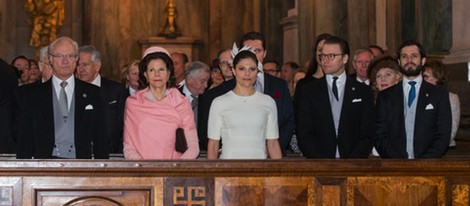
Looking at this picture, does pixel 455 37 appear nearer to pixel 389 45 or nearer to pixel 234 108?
pixel 389 45

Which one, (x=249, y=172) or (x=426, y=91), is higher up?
(x=426, y=91)

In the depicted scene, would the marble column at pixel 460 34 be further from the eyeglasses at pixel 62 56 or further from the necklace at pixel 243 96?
the eyeglasses at pixel 62 56

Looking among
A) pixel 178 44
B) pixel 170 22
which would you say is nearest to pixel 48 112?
pixel 178 44

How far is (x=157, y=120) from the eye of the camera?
876 cm

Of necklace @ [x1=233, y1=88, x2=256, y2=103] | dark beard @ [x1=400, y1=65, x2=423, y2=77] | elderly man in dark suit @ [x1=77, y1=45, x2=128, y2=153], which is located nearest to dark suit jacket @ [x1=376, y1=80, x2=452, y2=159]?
dark beard @ [x1=400, y1=65, x2=423, y2=77]

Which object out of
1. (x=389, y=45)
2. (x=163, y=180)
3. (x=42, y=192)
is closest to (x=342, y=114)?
(x=163, y=180)

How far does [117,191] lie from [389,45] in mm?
9114

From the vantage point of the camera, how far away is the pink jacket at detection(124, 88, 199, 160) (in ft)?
28.6

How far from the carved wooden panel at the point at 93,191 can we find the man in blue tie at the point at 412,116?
218cm

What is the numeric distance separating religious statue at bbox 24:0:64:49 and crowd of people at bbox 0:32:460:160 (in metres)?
15.0

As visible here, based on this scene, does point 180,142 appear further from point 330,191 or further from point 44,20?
point 44,20

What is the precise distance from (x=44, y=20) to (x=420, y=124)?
1677 cm

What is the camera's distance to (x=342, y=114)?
934cm

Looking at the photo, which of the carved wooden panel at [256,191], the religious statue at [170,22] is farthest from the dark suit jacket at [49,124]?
the religious statue at [170,22]
